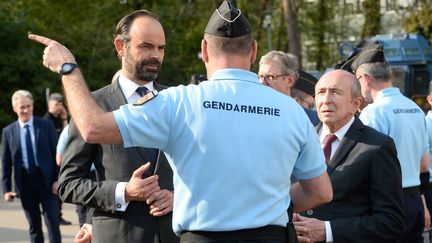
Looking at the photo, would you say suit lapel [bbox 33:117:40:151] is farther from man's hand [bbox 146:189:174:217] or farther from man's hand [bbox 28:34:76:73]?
man's hand [bbox 28:34:76:73]

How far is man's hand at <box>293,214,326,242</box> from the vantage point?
15.2ft

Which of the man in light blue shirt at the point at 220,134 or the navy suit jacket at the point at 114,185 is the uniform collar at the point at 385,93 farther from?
the man in light blue shirt at the point at 220,134

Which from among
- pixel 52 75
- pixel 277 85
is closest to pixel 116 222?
pixel 277 85

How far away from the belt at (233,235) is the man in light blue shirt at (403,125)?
2.69 metres

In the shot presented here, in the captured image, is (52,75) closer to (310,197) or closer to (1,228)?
(1,228)

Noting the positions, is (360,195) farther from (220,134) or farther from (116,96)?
(220,134)

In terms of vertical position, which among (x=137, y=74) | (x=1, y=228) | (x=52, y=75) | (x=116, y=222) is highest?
(x=137, y=74)

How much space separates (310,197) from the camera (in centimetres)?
398

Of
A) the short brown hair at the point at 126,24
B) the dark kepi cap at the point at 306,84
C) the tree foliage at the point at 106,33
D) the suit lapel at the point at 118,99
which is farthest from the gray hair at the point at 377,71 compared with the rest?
the tree foliage at the point at 106,33

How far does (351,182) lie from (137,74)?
125 cm

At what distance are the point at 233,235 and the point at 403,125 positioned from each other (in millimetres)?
3212

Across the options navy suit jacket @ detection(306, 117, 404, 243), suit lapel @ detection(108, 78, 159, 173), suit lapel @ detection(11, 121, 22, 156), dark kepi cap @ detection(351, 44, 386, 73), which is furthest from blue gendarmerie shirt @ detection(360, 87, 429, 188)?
suit lapel @ detection(11, 121, 22, 156)

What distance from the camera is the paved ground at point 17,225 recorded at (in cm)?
1220

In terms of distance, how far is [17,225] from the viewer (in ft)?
44.2
